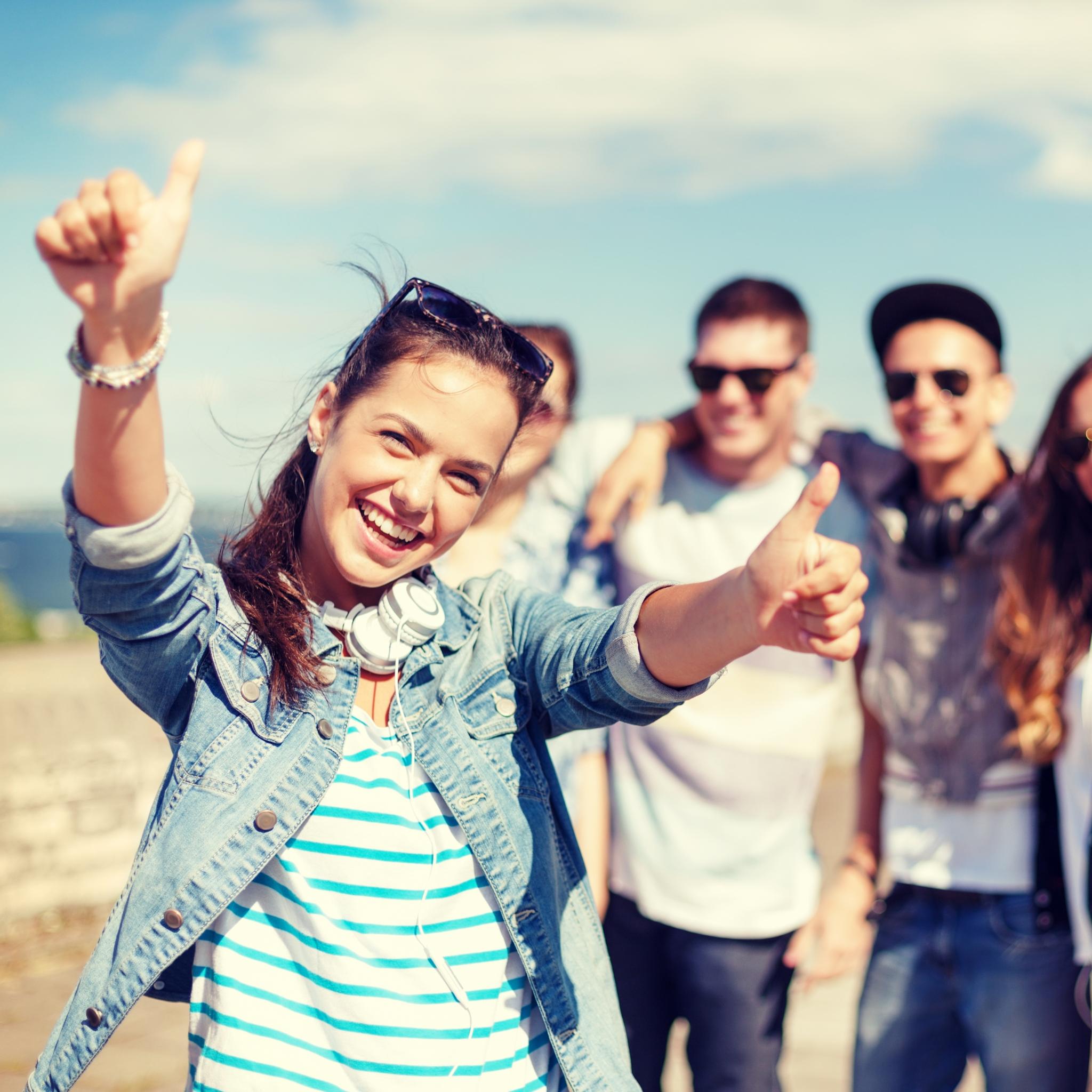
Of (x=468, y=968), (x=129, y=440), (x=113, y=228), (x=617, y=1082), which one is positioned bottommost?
(x=617, y=1082)

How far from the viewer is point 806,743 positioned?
9.85 ft

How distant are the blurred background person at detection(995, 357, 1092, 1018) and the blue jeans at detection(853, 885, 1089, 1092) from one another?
0.09m

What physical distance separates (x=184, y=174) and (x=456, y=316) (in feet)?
2.04

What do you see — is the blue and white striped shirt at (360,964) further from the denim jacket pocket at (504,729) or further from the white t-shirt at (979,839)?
the white t-shirt at (979,839)

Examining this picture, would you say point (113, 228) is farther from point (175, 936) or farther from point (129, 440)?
point (175, 936)

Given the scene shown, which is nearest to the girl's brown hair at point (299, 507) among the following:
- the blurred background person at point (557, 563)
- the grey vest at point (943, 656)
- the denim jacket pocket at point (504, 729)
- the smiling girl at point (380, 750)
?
the smiling girl at point (380, 750)

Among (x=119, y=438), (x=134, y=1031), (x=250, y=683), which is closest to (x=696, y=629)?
(x=250, y=683)

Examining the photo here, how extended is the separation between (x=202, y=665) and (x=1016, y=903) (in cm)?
204

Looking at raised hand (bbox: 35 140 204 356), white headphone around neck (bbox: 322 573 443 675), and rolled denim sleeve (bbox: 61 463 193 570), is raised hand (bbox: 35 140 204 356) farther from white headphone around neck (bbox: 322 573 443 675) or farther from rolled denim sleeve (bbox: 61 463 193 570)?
white headphone around neck (bbox: 322 573 443 675)

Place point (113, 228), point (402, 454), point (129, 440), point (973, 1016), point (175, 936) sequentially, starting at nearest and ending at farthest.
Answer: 1. point (113, 228)
2. point (129, 440)
3. point (175, 936)
4. point (402, 454)
5. point (973, 1016)

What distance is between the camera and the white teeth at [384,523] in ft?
5.72

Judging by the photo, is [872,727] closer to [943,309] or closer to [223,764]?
[943,309]

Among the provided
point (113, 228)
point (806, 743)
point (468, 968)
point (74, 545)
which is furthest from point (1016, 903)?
point (113, 228)

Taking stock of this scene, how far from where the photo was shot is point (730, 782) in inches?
117
